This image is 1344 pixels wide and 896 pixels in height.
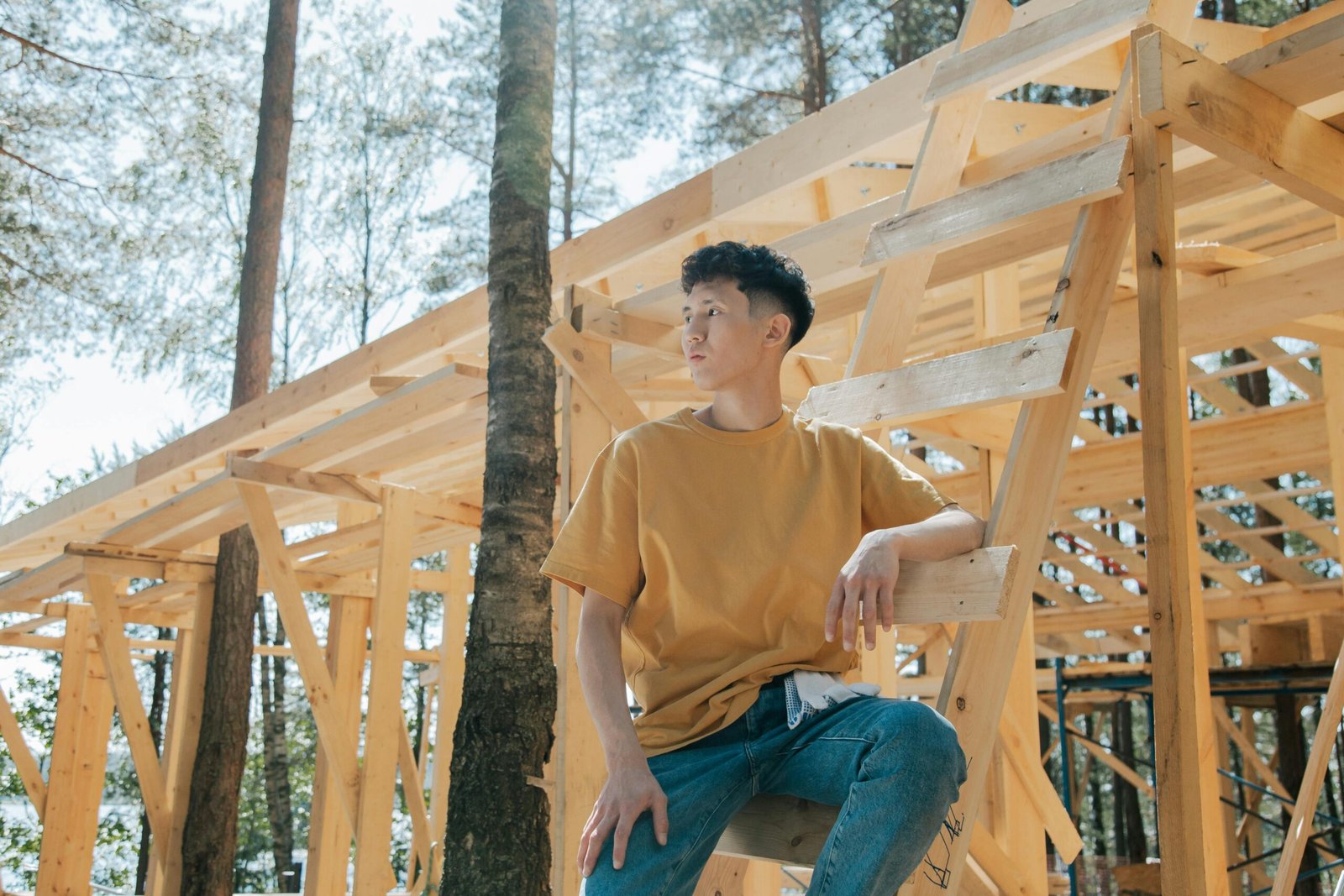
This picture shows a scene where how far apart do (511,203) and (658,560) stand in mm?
3059

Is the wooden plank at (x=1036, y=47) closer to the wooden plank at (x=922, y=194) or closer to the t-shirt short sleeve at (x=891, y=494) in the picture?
the wooden plank at (x=922, y=194)

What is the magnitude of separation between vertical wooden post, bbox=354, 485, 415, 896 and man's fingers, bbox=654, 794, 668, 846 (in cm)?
398

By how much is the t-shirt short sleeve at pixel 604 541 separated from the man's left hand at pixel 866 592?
1.34 ft

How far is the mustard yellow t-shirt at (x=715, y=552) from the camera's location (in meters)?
2.08

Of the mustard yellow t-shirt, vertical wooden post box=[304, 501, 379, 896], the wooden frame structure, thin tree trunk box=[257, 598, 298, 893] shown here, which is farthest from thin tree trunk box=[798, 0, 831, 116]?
thin tree trunk box=[257, 598, 298, 893]

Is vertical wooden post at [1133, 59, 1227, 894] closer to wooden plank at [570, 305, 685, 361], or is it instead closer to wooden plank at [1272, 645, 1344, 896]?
wooden plank at [1272, 645, 1344, 896]

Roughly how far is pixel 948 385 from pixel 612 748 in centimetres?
92

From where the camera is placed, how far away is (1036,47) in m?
2.77

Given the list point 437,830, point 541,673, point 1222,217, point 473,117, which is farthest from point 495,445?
point 473,117

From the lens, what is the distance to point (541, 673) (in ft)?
14.3

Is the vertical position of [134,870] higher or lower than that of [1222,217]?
lower

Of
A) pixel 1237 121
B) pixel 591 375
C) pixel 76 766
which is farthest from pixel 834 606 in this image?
pixel 76 766

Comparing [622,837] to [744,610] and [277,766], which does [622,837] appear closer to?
[744,610]

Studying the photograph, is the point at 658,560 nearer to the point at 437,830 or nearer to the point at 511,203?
the point at 511,203
